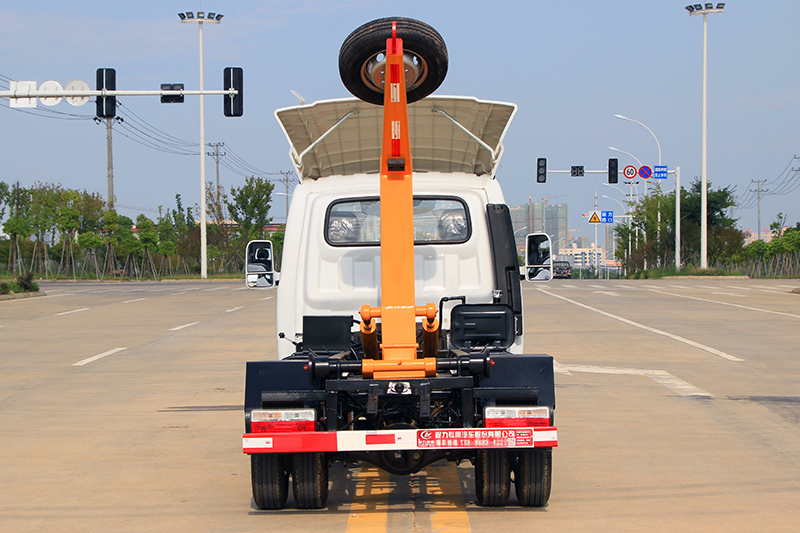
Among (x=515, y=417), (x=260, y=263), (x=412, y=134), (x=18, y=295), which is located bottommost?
(x=18, y=295)

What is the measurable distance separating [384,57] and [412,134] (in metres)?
1.95

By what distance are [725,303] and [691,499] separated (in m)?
20.1

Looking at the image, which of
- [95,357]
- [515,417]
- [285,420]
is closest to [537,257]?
[515,417]

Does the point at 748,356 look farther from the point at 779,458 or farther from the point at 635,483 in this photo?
the point at 635,483

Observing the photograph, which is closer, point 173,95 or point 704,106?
point 173,95

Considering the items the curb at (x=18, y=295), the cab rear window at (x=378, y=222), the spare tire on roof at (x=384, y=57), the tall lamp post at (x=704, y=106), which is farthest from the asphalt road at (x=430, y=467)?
the tall lamp post at (x=704, y=106)

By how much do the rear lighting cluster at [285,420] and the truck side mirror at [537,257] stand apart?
9.41 feet

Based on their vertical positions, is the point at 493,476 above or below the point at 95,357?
above

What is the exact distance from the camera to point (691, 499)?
5.34m

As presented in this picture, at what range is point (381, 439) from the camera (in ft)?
14.9

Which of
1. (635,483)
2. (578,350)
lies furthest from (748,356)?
(635,483)

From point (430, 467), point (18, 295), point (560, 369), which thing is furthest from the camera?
point (18, 295)

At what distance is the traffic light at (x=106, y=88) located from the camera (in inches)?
1046

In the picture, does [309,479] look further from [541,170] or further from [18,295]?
[541,170]
